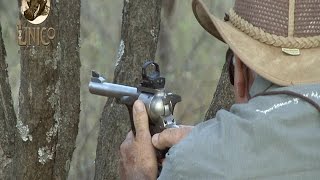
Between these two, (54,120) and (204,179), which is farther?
(54,120)

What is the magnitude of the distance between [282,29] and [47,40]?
1.65 metres

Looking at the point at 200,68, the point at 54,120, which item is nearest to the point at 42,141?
the point at 54,120

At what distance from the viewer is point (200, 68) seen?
40.4 feet

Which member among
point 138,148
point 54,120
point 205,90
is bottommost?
point 205,90

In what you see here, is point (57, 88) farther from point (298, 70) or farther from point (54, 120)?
point (298, 70)

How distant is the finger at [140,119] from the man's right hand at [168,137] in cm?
8

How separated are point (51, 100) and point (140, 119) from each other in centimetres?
121

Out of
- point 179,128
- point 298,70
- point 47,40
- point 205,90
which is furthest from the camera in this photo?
point 205,90

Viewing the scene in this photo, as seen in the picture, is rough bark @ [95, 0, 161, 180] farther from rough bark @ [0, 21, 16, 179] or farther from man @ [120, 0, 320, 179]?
man @ [120, 0, 320, 179]

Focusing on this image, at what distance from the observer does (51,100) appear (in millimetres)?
3369

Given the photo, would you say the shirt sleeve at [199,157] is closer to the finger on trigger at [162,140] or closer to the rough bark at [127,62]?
the finger on trigger at [162,140]

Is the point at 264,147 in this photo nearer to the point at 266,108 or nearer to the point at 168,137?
the point at 266,108

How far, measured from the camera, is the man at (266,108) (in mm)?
1689

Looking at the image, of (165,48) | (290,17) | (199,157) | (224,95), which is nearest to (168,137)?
(199,157)
